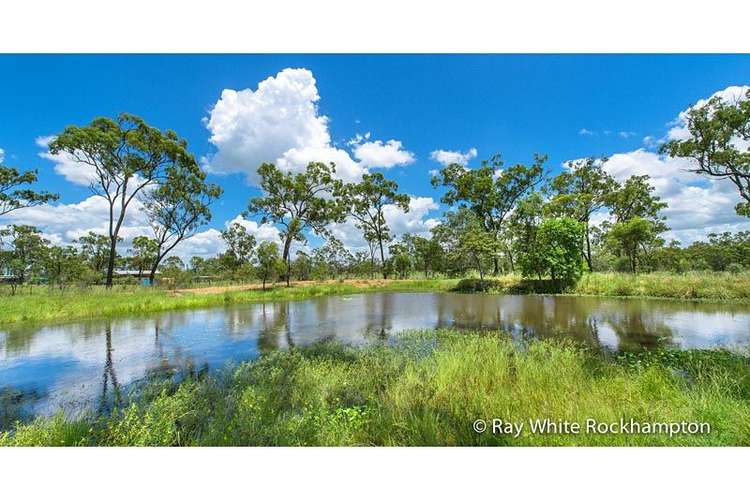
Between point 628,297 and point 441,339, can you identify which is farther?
point 628,297

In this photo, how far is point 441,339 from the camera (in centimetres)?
912

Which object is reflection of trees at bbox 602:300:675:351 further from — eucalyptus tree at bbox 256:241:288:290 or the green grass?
eucalyptus tree at bbox 256:241:288:290

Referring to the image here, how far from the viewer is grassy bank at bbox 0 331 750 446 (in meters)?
3.38

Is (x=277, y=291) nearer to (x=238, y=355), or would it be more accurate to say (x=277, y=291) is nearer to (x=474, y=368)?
(x=238, y=355)

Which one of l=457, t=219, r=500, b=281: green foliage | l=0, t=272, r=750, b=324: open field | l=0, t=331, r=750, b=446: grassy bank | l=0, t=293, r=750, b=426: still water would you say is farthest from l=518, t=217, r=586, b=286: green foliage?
l=0, t=331, r=750, b=446: grassy bank

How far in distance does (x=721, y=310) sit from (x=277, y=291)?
27.1m

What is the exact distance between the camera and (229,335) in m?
11.1

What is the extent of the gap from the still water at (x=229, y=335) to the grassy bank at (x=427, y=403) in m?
1.86

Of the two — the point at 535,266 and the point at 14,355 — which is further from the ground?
the point at 535,266

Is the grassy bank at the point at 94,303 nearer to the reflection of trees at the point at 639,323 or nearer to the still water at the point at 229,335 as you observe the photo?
the still water at the point at 229,335

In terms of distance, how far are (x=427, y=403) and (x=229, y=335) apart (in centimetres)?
938

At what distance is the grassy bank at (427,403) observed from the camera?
11.1 ft

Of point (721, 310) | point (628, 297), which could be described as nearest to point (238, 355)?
point (721, 310)

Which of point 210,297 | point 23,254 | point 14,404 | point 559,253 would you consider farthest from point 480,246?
point 23,254
